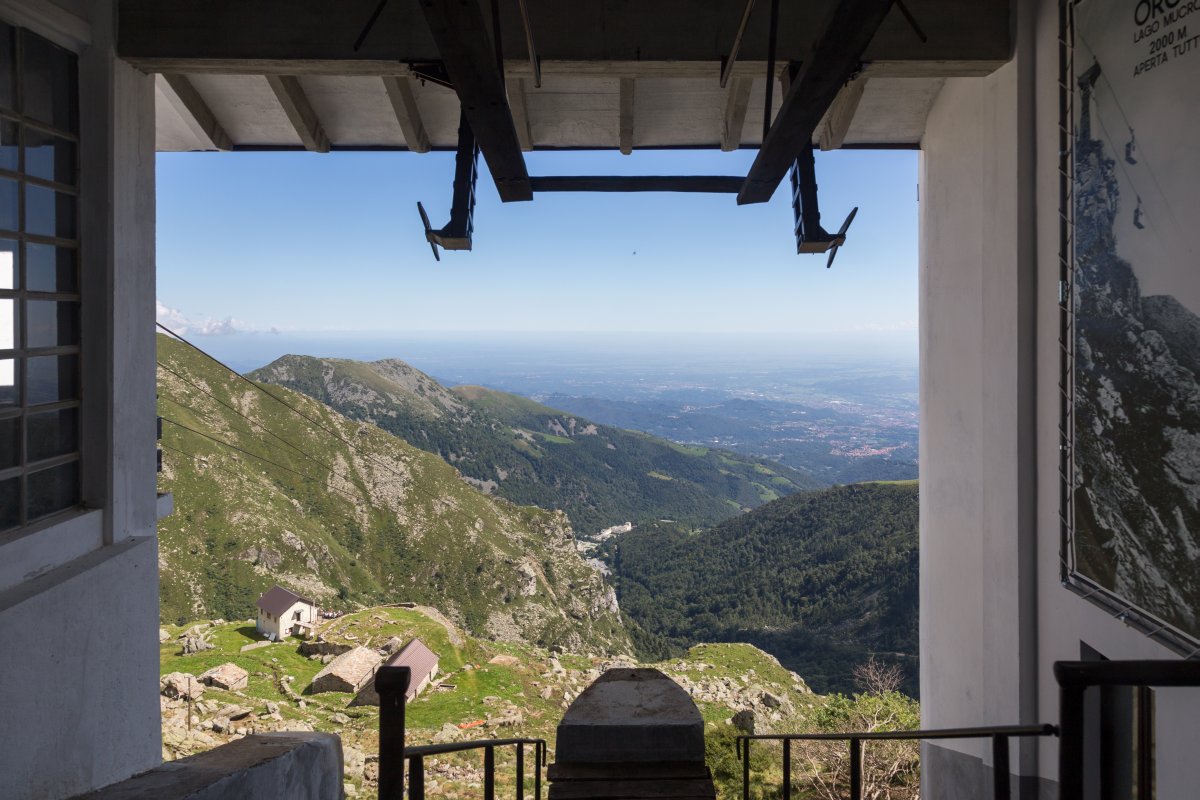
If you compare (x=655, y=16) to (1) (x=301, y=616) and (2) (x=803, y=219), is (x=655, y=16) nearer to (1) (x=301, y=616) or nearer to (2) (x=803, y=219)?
(2) (x=803, y=219)

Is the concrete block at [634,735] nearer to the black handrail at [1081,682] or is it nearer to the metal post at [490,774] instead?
the metal post at [490,774]

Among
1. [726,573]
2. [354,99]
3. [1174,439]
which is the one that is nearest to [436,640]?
[354,99]

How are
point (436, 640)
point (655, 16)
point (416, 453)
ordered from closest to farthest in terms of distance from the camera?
point (655, 16) → point (436, 640) → point (416, 453)

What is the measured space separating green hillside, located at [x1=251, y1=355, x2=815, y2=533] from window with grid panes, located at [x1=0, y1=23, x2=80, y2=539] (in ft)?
408

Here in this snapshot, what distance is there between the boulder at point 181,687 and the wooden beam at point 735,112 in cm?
2908

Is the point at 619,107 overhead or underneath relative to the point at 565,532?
overhead

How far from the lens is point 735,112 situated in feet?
17.9

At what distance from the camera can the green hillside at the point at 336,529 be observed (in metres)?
56.9

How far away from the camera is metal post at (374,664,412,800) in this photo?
1.92m

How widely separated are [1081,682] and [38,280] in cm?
481

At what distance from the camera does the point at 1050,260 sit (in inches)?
154

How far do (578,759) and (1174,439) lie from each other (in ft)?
9.58

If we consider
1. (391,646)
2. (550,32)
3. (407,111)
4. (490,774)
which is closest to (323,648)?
(391,646)

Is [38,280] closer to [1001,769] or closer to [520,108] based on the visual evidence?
[520,108]
